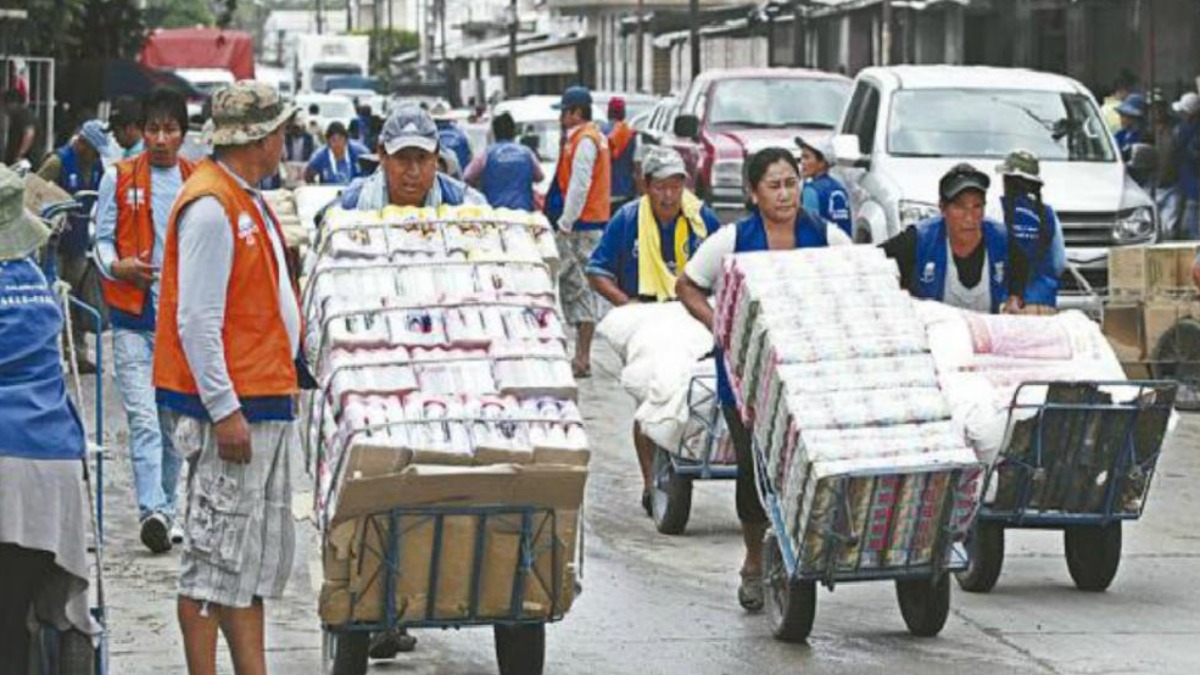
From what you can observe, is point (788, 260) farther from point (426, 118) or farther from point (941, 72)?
point (941, 72)

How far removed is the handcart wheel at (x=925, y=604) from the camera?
997cm

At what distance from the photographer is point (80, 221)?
2019 cm

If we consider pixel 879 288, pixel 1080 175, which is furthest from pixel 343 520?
pixel 1080 175

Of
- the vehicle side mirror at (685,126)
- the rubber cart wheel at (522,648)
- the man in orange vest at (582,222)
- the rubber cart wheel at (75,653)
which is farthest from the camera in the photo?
the vehicle side mirror at (685,126)

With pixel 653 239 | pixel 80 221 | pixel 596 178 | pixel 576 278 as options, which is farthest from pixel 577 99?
pixel 653 239

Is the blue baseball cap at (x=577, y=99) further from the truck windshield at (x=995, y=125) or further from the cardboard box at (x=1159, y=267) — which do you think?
the cardboard box at (x=1159, y=267)

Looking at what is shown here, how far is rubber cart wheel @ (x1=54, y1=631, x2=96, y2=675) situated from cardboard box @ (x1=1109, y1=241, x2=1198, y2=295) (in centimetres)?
1096

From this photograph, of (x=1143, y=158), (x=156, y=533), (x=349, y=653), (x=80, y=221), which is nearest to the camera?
(x=349, y=653)

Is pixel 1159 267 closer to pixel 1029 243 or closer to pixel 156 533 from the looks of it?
pixel 1029 243

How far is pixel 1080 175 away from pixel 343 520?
42.3 feet

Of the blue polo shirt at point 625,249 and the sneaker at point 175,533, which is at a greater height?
the blue polo shirt at point 625,249

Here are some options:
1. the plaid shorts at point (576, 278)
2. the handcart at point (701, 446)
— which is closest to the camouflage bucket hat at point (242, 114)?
the handcart at point (701, 446)

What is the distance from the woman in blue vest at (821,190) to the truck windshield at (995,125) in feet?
10.0

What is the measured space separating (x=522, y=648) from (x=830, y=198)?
8.53 metres
